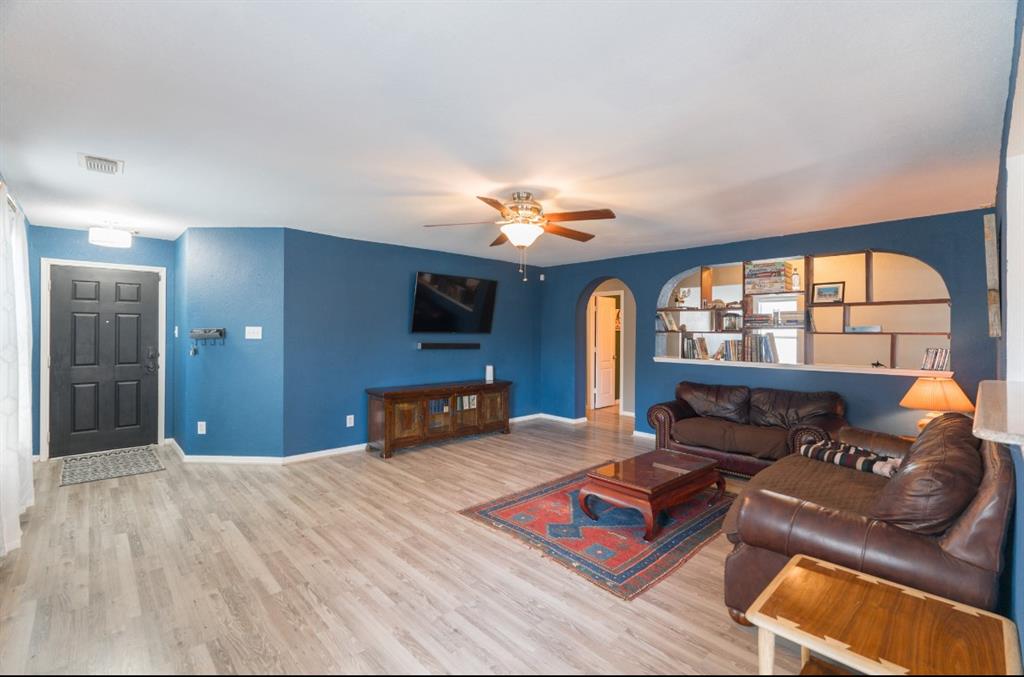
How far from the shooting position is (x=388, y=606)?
210cm

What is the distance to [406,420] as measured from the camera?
4.89 metres

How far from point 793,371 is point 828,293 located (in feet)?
2.80

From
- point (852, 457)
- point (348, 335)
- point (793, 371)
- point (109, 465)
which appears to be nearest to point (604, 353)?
point (793, 371)

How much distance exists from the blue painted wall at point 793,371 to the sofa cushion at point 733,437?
89 centimetres

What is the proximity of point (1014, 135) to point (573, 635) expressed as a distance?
8.41 ft

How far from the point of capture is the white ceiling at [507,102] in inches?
60.2

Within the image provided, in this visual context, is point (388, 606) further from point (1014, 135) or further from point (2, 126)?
point (1014, 135)

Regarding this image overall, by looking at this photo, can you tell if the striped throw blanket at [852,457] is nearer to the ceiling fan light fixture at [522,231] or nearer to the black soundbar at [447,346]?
the ceiling fan light fixture at [522,231]

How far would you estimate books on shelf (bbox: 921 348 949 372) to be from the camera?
3.89m

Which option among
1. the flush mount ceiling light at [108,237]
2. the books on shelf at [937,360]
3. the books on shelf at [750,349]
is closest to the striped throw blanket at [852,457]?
the books on shelf at [937,360]

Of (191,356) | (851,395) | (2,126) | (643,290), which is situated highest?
(2,126)

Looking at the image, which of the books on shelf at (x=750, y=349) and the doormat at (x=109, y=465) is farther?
the books on shelf at (x=750, y=349)

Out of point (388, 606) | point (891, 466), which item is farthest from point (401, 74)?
point (891, 466)

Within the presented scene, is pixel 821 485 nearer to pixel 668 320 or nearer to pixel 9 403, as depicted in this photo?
pixel 668 320
